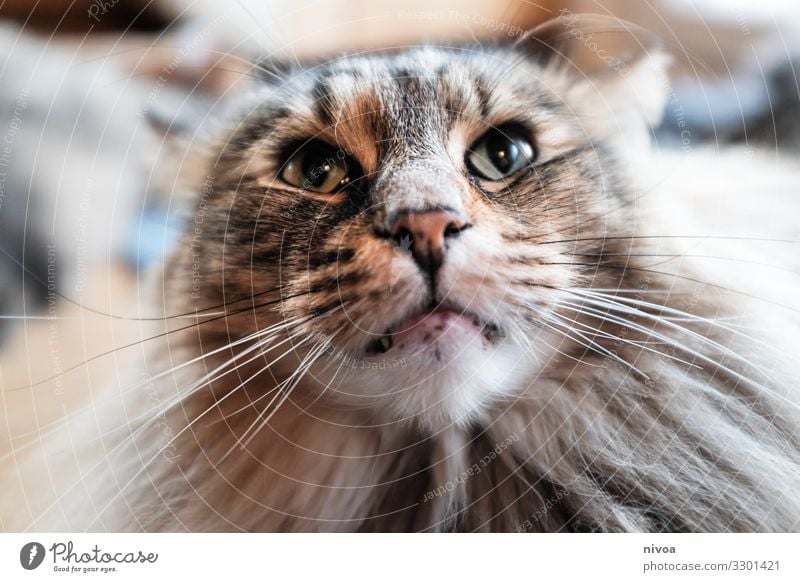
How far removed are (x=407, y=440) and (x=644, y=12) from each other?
0.50m

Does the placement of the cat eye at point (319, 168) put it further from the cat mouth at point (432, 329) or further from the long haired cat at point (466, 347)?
the cat mouth at point (432, 329)

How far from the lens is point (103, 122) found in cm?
59

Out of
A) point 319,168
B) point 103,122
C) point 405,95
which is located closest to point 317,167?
point 319,168

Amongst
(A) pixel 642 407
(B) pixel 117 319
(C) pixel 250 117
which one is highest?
(C) pixel 250 117

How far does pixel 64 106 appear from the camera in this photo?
59 centimetres

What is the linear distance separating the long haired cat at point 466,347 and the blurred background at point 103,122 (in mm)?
28

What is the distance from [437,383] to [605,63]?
363 mm

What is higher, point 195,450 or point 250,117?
point 250,117

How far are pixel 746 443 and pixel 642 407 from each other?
112mm

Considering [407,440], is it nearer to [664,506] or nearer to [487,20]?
[664,506]

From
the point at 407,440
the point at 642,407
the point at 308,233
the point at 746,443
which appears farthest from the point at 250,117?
the point at 746,443

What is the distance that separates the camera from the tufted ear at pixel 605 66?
0.60 meters

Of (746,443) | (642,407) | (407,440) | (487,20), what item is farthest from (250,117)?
(746,443)

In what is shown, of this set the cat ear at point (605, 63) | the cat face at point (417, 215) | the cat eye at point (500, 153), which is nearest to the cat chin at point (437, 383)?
the cat face at point (417, 215)
